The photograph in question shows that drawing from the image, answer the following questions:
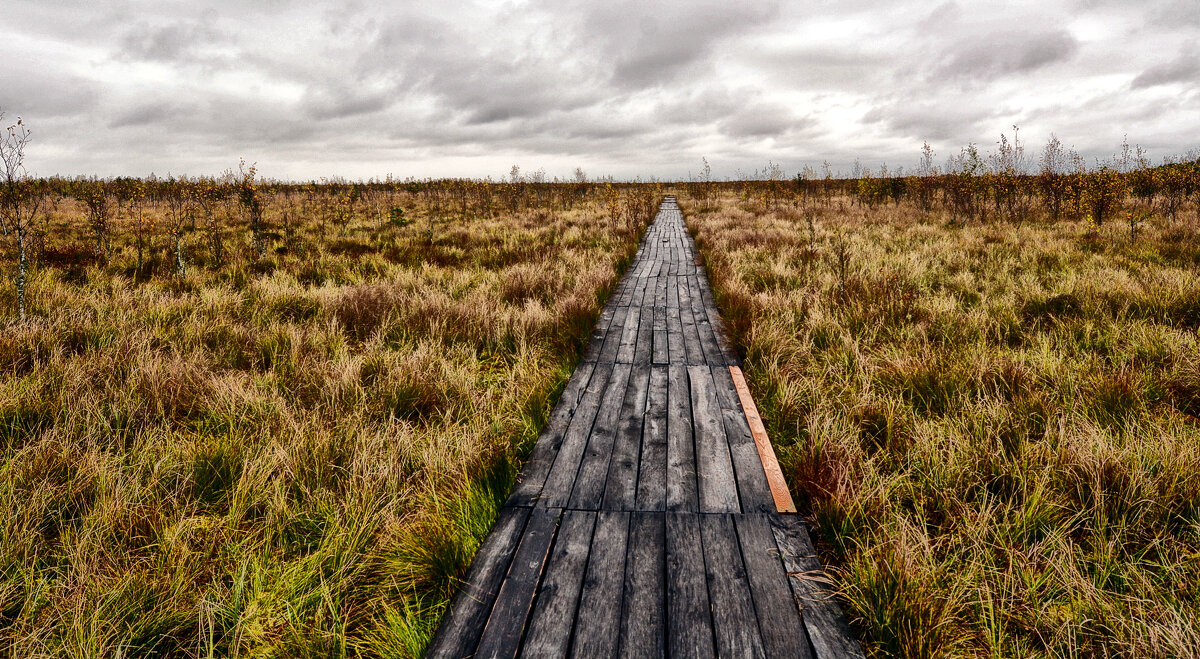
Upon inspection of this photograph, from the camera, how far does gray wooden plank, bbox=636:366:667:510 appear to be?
2.41m

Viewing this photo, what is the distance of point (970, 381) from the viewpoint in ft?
11.1

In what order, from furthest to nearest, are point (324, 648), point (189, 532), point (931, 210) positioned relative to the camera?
point (931, 210), point (189, 532), point (324, 648)

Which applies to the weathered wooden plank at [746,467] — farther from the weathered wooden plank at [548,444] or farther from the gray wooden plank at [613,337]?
the gray wooden plank at [613,337]

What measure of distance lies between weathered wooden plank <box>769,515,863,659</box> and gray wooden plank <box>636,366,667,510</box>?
1.83ft

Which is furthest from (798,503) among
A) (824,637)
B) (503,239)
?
(503,239)

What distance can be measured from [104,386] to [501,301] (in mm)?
3655

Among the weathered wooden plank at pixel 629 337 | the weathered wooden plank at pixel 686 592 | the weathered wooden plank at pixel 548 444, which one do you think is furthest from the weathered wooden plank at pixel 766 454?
the weathered wooden plank at pixel 548 444

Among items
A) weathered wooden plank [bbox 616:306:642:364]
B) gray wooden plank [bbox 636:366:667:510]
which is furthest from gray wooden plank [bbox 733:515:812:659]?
weathered wooden plank [bbox 616:306:642:364]

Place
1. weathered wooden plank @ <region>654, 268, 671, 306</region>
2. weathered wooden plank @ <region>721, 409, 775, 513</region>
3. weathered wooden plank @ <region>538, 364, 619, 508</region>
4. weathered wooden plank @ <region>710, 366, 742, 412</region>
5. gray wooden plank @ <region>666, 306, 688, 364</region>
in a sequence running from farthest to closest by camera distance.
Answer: weathered wooden plank @ <region>654, 268, 671, 306</region> < gray wooden plank @ <region>666, 306, 688, 364</region> < weathered wooden plank @ <region>710, 366, 742, 412</region> < weathered wooden plank @ <region>538, 364, 619, 508</region> < weathered wooden plank @ <region>721, 409, 775, 513</region>

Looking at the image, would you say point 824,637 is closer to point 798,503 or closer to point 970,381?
point 798,503

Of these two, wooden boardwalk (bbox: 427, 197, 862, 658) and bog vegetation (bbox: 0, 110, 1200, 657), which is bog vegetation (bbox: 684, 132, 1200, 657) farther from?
wooden boardwalk (bbox: 427, 197, 862, 658)

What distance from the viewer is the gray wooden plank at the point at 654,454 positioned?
2408 mm

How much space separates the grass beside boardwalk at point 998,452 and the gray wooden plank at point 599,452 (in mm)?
1012

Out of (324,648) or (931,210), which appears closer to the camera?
(324,648)
